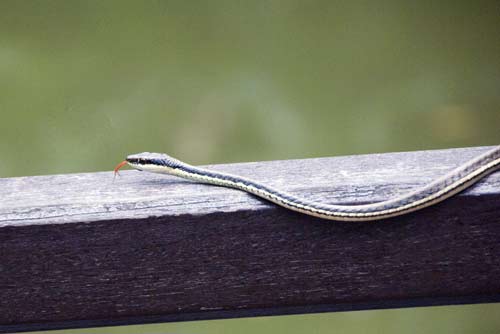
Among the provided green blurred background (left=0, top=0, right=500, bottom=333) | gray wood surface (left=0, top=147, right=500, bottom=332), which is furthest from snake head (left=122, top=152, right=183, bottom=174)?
green blurred background (left=0, top=0, right=500, bottom=333)

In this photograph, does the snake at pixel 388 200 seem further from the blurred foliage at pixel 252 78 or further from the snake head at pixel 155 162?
the blurred foliage at pixel 252 78

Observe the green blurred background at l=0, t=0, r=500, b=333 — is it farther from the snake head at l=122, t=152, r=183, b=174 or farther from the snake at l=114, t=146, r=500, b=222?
the snake at l=114, t=146, r=500, b=222

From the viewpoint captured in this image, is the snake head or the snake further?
the snake head

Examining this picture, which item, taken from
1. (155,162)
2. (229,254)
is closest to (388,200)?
(229,254)

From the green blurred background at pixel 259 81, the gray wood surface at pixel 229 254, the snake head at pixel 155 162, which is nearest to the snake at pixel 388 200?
→ the gray wood surface at pixel 229 254

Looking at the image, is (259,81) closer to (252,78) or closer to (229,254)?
(252,78)

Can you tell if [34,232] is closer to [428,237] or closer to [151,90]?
[428,237]
